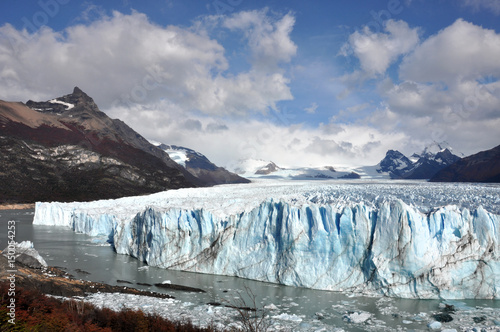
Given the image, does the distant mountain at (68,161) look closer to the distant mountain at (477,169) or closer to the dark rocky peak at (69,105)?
the dark rocky peak at (69,105)

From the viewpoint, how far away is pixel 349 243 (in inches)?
603

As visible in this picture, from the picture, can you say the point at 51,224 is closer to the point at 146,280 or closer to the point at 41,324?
the point at 146,280

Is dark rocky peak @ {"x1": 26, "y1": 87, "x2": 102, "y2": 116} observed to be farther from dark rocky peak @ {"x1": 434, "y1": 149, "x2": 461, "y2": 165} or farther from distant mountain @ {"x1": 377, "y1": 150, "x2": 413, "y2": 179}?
dark rocky peak @ {"x1": 434, "y1": 149, "x2": 461, "y2": 165}

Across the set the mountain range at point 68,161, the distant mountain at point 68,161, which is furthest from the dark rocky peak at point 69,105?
the distant mountain at point 68,161

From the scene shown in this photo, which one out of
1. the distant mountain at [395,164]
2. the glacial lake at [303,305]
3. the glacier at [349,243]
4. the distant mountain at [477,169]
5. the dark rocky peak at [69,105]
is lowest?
the glacial lake at [303,305]

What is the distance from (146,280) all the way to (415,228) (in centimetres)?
1331

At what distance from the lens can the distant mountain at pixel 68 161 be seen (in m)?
73.3

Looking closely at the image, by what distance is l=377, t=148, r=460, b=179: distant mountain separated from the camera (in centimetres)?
13634

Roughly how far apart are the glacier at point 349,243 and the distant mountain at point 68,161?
61.6m

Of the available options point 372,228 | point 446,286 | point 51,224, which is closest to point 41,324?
point 372,228

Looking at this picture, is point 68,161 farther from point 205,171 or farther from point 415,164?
point 415,164

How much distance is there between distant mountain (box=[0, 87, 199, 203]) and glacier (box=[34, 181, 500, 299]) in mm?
61568

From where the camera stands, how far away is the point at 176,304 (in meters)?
13.3

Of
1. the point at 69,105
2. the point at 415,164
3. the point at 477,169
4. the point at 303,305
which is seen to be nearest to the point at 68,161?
the point at 69,105
